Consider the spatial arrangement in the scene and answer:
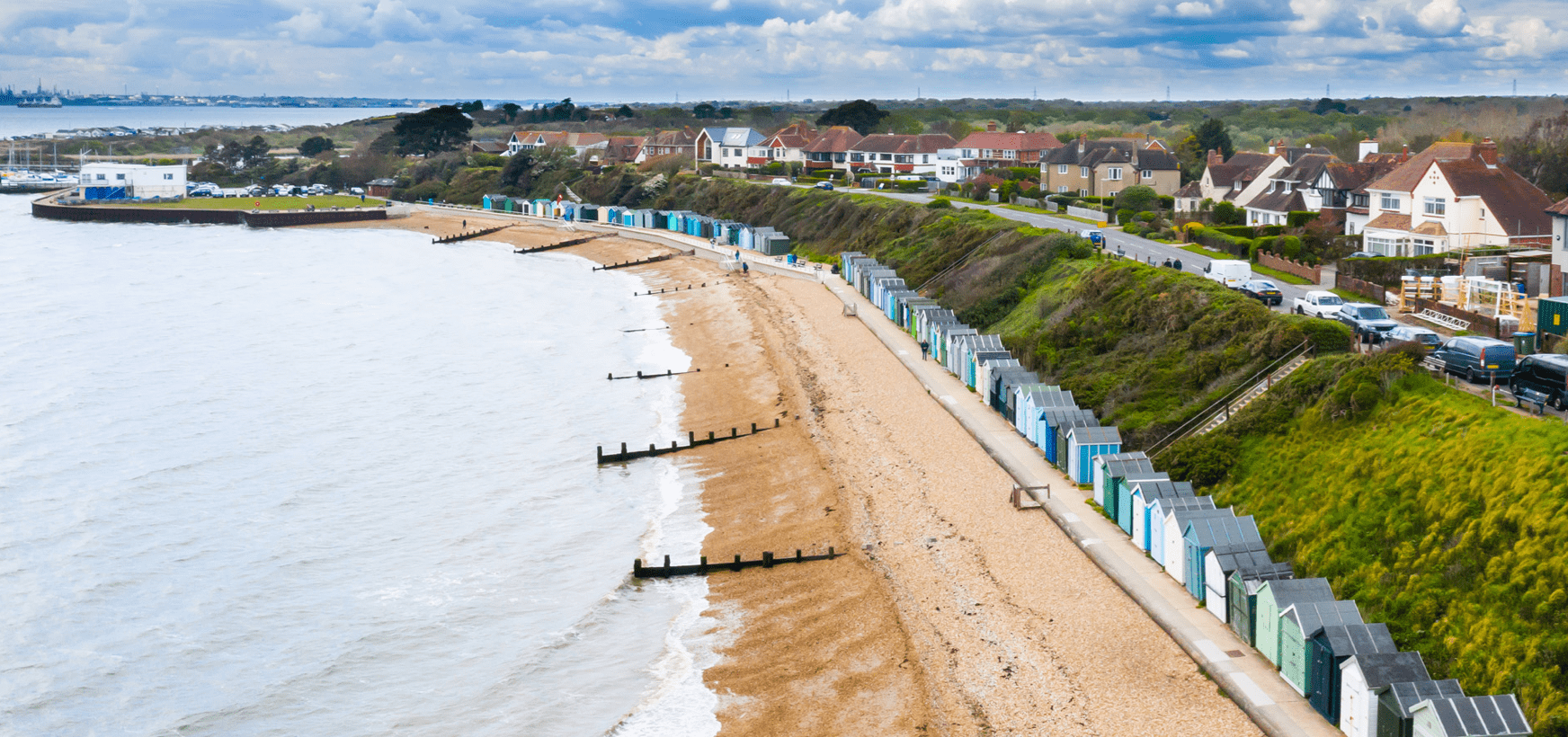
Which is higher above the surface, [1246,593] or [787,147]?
[787,147]

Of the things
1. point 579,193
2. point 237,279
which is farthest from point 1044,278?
point 579,193

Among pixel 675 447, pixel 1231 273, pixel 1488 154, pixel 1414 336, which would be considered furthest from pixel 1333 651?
pixel 1488 154

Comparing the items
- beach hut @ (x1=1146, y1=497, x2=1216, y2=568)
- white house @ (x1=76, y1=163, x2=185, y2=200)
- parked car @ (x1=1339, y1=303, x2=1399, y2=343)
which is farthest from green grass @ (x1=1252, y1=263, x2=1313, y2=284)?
white house @ (x1=76, y1=163, x2=185, y2=200)

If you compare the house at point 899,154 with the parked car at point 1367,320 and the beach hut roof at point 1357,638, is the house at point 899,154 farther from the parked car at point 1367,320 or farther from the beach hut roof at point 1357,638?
the beach hut roof at point 1357,638

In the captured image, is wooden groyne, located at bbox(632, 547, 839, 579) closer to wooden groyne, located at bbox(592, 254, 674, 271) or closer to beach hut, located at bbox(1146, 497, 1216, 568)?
beach hut, located at bbox(1146, 497, 1216, 568)

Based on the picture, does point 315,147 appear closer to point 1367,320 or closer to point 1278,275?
point 1278,275

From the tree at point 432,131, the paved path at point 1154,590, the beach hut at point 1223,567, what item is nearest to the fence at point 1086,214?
the paved path at point 1154,590
